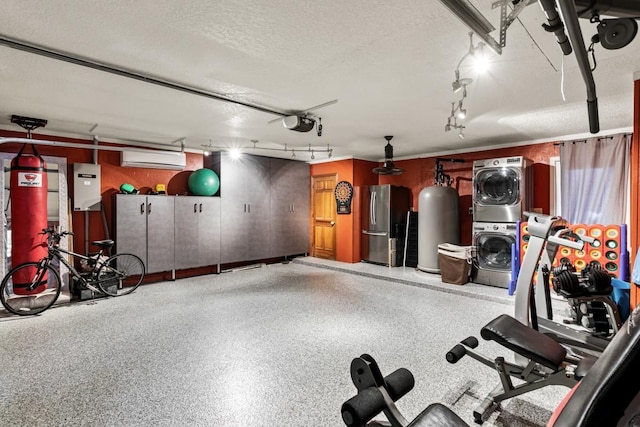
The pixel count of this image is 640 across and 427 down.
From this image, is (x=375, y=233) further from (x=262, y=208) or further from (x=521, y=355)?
(x=521, y=355)

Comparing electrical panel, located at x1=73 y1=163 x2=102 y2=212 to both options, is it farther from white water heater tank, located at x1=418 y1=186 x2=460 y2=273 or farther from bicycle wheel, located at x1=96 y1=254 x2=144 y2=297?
white water heater tank, located at x1=418 y1=186 x2=460 y2=273

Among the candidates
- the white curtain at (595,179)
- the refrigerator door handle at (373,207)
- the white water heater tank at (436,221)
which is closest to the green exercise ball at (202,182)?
the refrigerator door handle at (373,207)

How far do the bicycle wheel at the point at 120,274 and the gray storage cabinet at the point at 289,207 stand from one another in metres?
2.63

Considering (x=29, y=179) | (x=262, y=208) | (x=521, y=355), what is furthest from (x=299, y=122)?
(x=29, y=179)

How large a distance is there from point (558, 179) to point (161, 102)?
5776 millimetres

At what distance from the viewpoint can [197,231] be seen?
19.4ft

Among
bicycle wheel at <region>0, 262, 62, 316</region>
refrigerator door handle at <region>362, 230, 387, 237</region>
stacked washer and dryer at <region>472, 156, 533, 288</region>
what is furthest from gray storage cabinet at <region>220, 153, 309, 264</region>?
stacked washer and dryer at <region>472, 156, 533, 288</region>

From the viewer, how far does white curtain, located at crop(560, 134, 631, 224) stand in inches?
174

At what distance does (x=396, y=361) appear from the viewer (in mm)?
2709

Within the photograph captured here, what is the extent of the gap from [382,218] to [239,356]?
4532mm

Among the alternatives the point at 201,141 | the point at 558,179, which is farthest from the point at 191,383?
the point at 558,179

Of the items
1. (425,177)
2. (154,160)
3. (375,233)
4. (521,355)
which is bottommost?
(521,355)

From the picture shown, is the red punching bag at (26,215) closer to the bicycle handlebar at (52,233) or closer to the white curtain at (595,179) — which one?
the bicycle handlebar at (52,233)

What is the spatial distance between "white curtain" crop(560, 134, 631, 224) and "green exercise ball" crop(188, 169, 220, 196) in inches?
232
